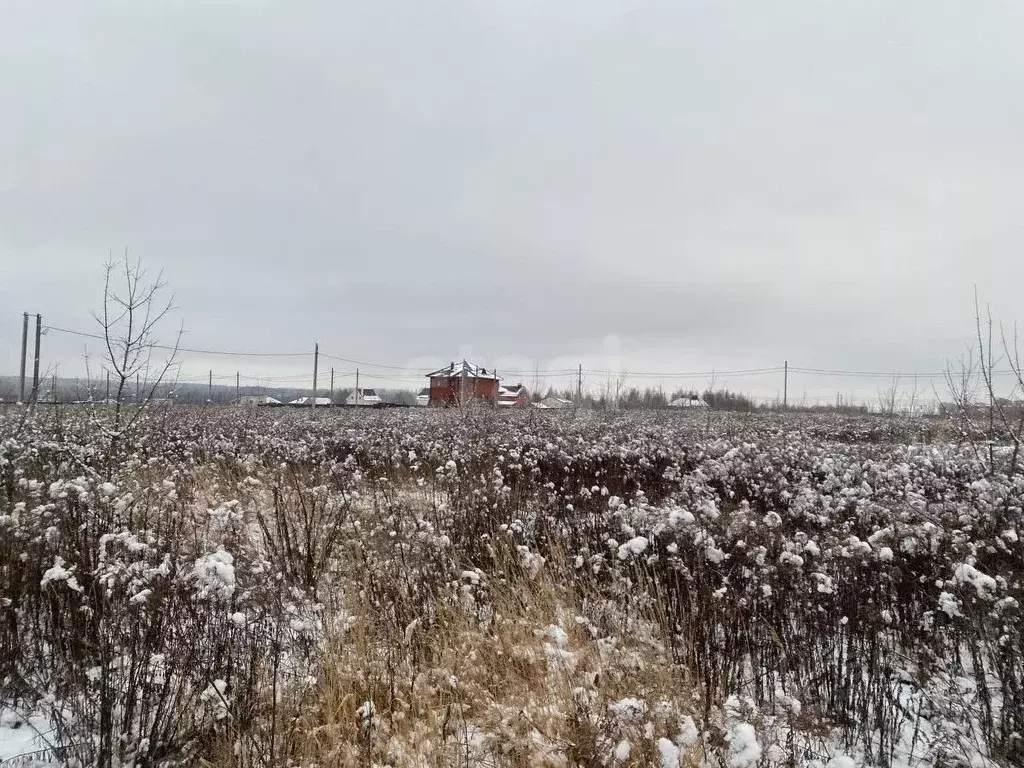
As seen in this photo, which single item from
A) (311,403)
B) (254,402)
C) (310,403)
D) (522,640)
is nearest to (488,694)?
(522,640)

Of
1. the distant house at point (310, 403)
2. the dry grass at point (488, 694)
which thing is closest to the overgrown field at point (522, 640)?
the dry grass at point (488, 694)

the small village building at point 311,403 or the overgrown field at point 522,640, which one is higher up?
the small village building at point 311,403

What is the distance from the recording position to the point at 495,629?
3805 millimetres

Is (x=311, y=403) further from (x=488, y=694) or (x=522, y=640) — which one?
(x=488, y=694)

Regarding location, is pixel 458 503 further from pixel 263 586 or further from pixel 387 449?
pixel 387 449

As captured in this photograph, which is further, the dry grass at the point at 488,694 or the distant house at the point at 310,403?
the distant house at the point at 310,403

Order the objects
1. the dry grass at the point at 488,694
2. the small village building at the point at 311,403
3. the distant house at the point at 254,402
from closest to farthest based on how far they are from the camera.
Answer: the dry grass at the point at 488,694 < the distant house at the point at 254,402 < the small village building at the point at 311,403

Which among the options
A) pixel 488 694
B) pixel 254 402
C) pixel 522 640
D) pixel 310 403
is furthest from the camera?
pixel 310 403

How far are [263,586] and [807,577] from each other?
13.4 ft

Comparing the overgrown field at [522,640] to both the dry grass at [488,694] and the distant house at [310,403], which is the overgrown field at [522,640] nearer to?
the dry grass at [488,694]

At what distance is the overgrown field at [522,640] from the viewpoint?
9.08 feet

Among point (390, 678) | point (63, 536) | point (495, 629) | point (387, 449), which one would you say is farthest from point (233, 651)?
point (387, 449)

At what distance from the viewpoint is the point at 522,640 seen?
3.68 m

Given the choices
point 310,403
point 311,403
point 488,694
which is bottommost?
point 488,694
